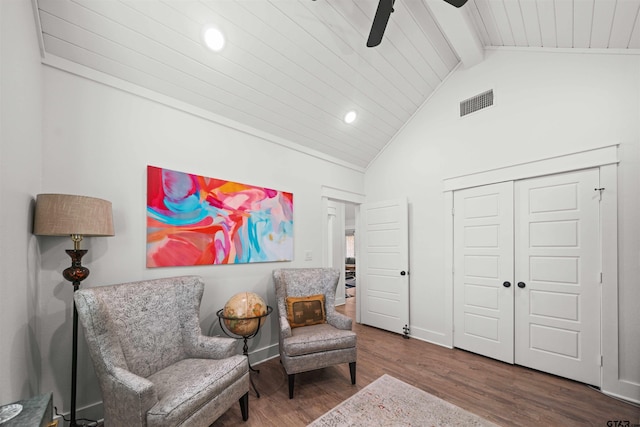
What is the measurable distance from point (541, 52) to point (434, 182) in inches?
70.4

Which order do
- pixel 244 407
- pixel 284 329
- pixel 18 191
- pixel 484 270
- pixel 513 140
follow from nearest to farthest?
pixel 18 191, pixel 244 407, pixel 284 329, pixel 513 140, pixel 484 270

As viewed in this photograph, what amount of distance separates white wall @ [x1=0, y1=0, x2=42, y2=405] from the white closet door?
13.6ft

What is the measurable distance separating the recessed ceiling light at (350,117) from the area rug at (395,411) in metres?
3.11

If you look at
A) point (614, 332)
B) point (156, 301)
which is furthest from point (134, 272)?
point (614, 332)

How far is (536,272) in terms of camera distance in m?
2.97

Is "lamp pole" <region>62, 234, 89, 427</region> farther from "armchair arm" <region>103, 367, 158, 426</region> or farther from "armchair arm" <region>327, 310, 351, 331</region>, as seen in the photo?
"armchair arm" <region>327, 310, 351, 331</region>

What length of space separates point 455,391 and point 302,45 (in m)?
3.58

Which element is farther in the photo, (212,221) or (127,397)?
(212,221)

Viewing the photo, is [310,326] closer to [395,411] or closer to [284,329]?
[284,329]

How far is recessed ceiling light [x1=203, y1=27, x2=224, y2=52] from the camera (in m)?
2.30

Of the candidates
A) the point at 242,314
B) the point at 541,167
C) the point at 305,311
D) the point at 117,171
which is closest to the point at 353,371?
the point at 305,311

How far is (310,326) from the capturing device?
9.54 ft

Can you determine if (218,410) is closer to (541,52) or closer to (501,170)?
(501,170)

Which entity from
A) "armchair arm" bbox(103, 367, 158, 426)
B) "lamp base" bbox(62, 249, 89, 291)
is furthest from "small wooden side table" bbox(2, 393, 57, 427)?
"lamp base" bbox(62, 249, 89, 291)
